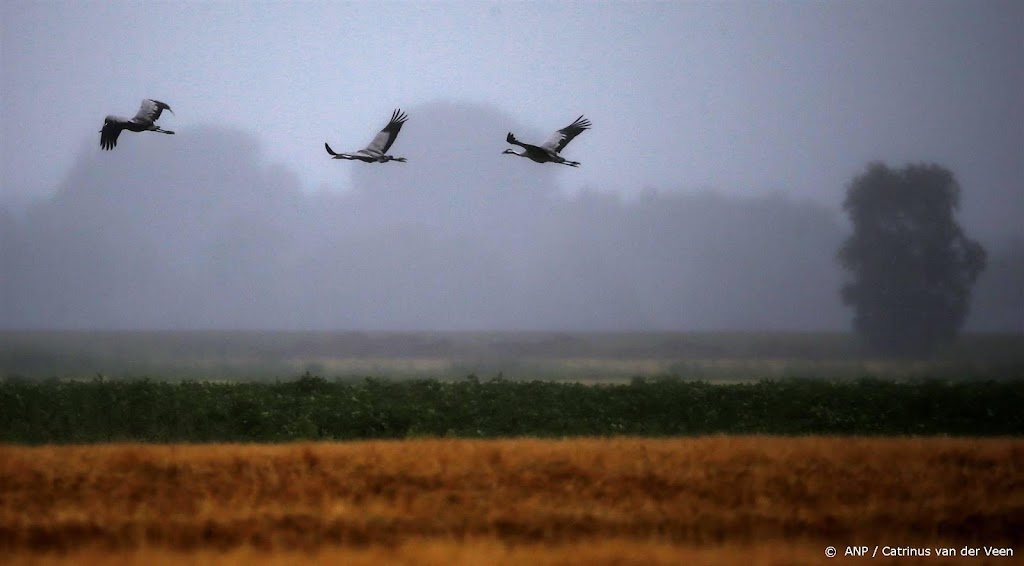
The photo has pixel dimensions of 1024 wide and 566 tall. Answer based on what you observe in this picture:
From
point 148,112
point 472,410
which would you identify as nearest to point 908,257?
point 472,410

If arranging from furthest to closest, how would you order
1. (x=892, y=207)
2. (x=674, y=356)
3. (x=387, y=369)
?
(x=892, y=207), (x=674, y=356), (x=387, y=369)

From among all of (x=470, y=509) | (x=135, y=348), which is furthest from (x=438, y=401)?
(x=135, y=348)

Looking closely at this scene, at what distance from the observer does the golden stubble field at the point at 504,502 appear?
13.0 meters

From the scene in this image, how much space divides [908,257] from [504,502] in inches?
1601

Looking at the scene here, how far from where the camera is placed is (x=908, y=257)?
51.9 m

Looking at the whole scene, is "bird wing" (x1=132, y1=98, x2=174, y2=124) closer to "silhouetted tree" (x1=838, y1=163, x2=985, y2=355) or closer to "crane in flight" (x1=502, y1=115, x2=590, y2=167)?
"crane in flight" (x1=502, y1=115, x2=590, y2=167)

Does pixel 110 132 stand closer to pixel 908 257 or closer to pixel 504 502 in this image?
pixel 504 502

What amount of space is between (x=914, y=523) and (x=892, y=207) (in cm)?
4051

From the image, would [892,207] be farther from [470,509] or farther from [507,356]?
[470,509]

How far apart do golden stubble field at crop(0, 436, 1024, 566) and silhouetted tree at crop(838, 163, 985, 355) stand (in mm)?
32941

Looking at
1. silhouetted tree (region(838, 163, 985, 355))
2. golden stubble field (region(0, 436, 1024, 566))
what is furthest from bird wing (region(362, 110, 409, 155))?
silhouetted tree (region(838, 163, 985, 355))

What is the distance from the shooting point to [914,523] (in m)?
14.4

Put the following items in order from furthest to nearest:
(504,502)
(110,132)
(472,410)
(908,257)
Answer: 1. (908,257)
2. (472,410)
3. (110,132)
4. (504,502)

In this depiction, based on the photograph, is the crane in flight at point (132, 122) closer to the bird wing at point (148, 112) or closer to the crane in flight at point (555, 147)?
the bird wing at point (148, 112)
